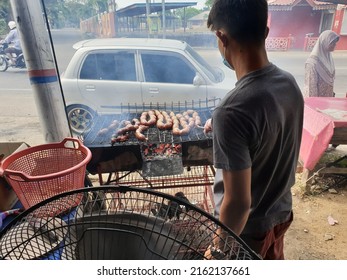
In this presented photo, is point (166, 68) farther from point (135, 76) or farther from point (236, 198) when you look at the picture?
point (236, 198)

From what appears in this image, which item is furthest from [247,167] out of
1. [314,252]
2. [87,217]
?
[314,252]

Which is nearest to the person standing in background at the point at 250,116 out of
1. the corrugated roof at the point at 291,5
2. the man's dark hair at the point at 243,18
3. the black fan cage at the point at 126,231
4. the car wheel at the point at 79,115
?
the man's dark hair at the point at 243,18

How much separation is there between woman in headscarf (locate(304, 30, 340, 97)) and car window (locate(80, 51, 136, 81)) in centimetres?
307

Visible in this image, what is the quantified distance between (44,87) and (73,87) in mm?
3174

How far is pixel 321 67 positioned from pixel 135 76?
10.5 feet

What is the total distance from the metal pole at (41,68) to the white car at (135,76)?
2641 millimetres

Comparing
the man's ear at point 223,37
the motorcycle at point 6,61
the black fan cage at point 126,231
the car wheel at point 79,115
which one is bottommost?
the car wheel at point 79,115

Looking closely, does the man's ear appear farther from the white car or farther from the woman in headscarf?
the woman in headscarf

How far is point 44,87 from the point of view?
6.61 feet

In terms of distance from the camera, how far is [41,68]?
6.45 feet

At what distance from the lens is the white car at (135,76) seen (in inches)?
189

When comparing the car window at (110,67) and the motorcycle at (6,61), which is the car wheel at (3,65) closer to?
the motorcycle at (6,61)

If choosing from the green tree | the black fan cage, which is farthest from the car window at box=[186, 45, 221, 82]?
the green tree

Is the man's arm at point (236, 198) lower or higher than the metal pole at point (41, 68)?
lower
